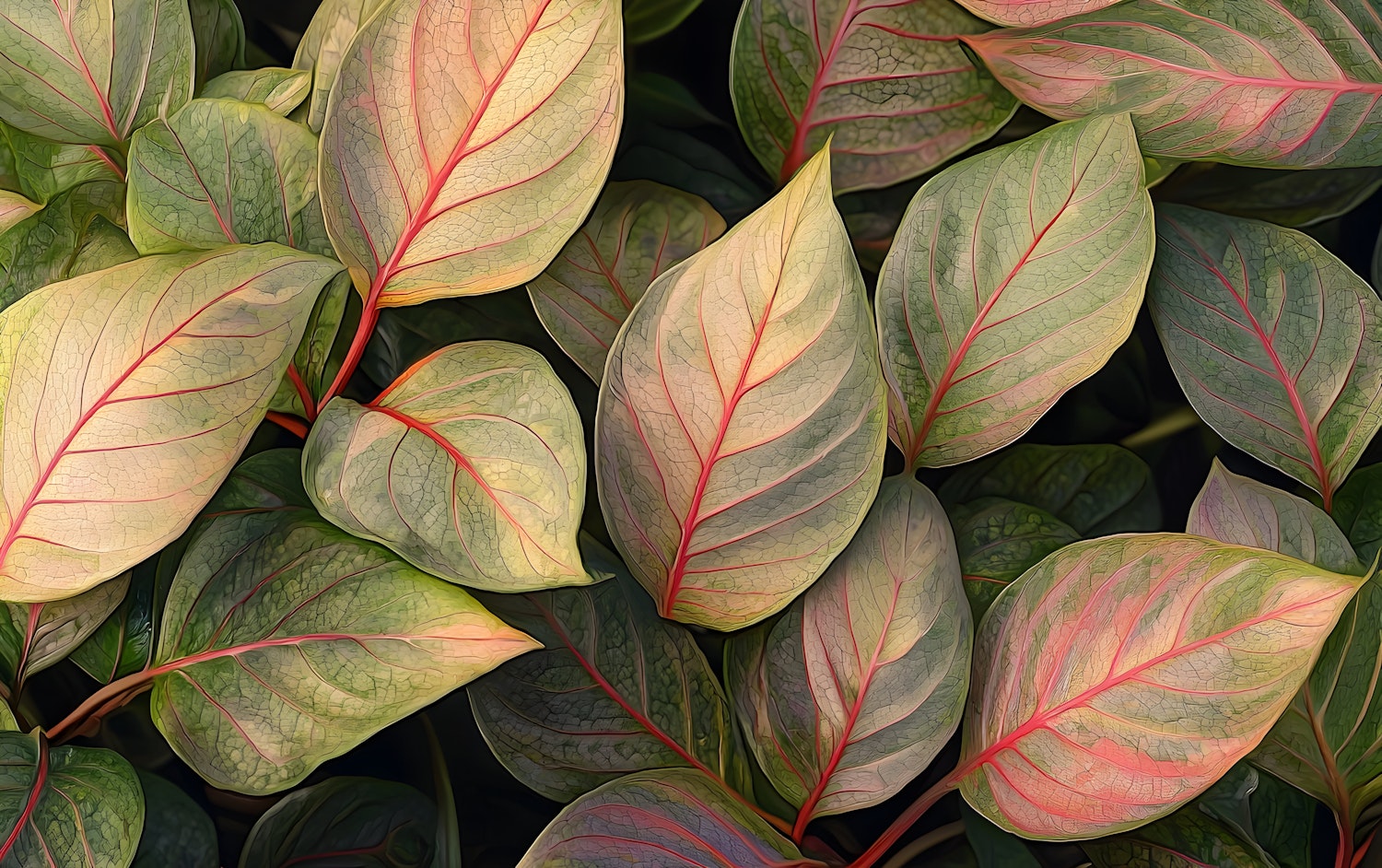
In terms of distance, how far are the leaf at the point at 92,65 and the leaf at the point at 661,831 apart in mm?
329

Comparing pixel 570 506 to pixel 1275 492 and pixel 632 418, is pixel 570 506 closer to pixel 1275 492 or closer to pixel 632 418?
pixel 632 418

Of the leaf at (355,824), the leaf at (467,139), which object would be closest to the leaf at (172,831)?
the leaf at (355,824)

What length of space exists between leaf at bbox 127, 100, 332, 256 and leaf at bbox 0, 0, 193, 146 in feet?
0.16

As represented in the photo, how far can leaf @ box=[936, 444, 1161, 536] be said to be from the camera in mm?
447

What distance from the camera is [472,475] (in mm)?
332

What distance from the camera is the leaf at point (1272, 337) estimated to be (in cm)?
41

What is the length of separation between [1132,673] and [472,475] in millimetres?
238

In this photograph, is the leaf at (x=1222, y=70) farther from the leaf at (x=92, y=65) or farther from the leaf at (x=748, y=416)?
the leaf at (x=92, y=65)

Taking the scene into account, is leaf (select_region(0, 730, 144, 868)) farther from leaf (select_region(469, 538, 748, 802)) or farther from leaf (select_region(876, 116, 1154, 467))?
leaf (select_region(876, 116, 1154, 467))

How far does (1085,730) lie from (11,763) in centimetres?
38

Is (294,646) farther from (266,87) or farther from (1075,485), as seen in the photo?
(1075,485)

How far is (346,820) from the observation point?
42 centimetres

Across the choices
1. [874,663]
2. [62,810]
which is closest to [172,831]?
[62,810]

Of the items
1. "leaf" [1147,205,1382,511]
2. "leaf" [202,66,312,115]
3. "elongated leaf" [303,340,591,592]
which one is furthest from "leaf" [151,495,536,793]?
"leaf" [1147,205,1382,511]
